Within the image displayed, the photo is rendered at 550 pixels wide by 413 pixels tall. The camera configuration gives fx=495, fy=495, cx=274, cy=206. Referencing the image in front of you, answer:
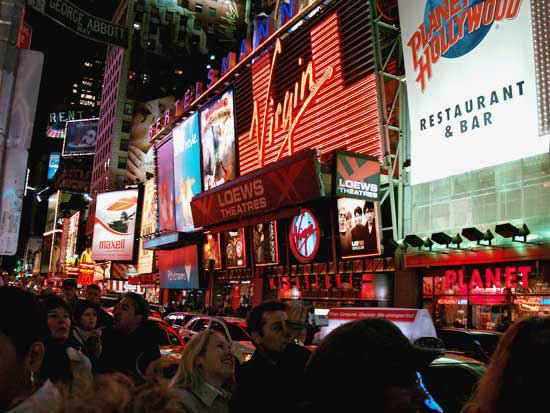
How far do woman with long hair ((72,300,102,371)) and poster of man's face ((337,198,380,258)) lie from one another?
11752mm

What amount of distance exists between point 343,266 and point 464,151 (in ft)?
25.8

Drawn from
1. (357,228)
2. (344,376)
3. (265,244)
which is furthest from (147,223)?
(344,376)

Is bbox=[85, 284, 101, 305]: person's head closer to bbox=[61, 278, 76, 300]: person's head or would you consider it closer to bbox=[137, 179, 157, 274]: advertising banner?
bbox=[61, 278, 76, 300]: person's head

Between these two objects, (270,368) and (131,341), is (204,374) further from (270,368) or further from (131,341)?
(131,341)

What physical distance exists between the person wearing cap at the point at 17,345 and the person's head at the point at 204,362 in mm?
1203

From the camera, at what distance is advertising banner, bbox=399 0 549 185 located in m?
12.6

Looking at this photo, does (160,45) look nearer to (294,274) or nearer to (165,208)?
(165,208)

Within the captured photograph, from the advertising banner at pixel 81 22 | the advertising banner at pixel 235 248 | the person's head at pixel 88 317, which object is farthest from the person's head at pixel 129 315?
the advertising banner at pixel 235 248

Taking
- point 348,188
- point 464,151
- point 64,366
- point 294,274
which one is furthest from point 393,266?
point 64,366

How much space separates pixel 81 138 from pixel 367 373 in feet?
332

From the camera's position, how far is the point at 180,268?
111 feet

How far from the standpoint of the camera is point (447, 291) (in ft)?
51.6

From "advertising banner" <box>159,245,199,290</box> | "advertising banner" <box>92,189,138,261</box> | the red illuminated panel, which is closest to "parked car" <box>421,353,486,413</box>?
the red illuminated panel

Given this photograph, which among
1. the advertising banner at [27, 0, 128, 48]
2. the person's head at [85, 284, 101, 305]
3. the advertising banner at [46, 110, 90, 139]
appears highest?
the advertising banner at [46, 110, 90, 139]
